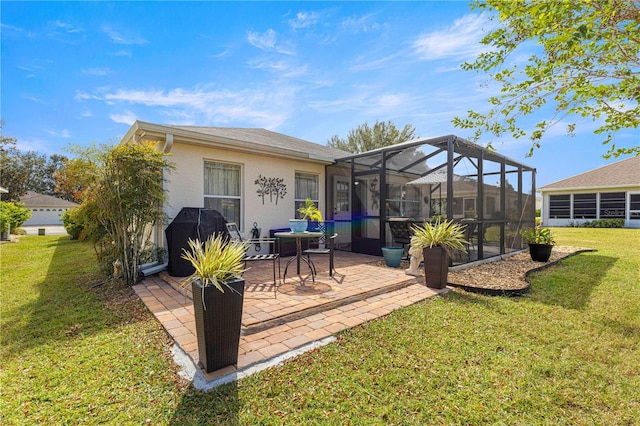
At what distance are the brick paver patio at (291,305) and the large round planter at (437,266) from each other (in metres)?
0.17

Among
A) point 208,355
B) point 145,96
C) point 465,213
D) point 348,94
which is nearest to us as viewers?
point 208,355

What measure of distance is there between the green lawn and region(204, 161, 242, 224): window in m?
3.01

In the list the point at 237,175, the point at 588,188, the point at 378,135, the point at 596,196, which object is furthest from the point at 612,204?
the point at 237,175

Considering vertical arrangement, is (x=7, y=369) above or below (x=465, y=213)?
below

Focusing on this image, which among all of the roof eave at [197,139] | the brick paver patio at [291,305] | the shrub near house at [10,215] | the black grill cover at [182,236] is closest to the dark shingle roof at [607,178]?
the brick paver patio at [291,305]

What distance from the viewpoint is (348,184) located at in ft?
30.3

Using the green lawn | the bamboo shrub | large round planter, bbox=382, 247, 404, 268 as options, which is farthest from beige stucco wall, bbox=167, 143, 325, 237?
large round planter, bbox=382, 247, 404, 268

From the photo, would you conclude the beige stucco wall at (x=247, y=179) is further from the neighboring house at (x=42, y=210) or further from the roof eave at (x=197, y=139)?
the neighboring house at (x=42, y=210)

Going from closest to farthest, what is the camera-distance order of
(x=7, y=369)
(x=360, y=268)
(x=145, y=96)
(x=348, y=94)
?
(x=7, y=369) < (x=360, y=268) < (x=145, y=96) < (x=348, y=94)

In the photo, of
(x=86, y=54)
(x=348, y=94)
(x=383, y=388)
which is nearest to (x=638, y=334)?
(x=383, y=388)

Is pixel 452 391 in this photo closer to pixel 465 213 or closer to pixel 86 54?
pixel 465 213

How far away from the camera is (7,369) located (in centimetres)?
248

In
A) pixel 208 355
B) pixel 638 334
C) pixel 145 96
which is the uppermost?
pixel 145 96

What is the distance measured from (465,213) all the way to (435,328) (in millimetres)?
4488
